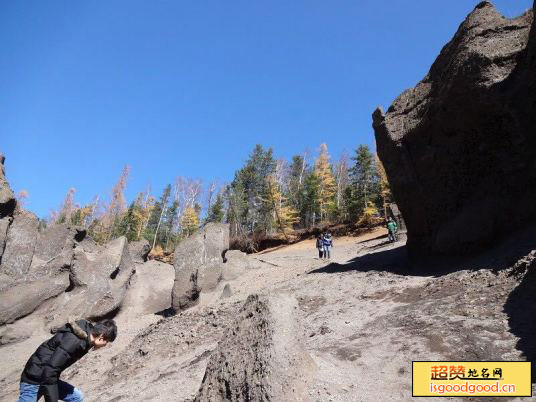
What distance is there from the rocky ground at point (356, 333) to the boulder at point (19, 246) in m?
4.71

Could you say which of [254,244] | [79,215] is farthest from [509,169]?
[79,215]

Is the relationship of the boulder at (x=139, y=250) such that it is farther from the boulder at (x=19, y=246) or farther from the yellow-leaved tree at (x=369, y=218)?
the yellow-leaved tree at (x=369, y=218)

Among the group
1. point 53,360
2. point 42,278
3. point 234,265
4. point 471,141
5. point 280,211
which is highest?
point 280,211

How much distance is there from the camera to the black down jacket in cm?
412

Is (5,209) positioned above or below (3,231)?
above

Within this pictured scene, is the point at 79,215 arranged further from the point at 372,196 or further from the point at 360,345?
the point at 360,345

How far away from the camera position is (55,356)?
412cm

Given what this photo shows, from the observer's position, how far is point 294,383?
403 cm

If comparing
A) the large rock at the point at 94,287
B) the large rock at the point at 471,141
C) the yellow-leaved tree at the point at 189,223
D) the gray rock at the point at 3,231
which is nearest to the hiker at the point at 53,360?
the large rock at the point at 471,141

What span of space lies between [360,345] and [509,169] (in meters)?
6.52

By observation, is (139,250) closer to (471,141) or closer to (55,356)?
(471,141)

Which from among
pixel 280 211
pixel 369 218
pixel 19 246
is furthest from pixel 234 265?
pixel 280 211

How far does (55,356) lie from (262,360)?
2224 millimetres

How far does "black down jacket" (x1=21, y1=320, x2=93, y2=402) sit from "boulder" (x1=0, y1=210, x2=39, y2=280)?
14.4 m
